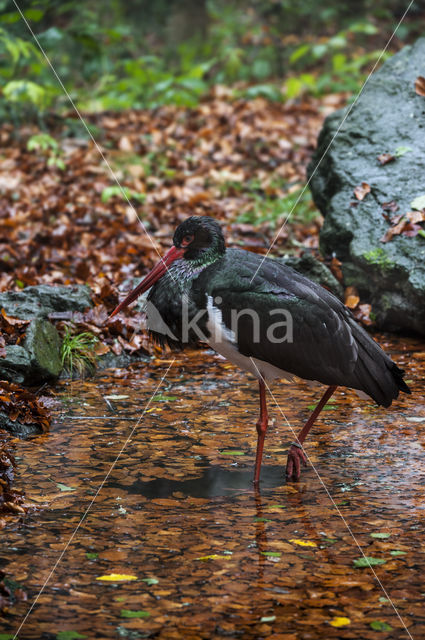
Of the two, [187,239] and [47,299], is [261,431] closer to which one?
[187,239]

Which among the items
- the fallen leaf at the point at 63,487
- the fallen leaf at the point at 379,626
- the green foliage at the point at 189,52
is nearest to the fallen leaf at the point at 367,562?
the fallen leaf at the point at 379,626

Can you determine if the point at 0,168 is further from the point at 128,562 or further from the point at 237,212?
the point at 128,562

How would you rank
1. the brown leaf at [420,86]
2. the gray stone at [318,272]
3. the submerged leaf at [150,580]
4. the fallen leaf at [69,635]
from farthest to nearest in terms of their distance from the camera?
1. the brown leaf at [420,86]
2. the gray stone at [318,272]
3. the submerged leaf at [150,580]
4. the fallen leaf at [69,635]

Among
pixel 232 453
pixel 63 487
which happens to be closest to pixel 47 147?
pixel 232 453

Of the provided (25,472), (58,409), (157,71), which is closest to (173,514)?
(25,472)

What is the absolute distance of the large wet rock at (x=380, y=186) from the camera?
6410mm

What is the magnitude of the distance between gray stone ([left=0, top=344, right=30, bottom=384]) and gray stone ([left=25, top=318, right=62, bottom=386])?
1.6 inches

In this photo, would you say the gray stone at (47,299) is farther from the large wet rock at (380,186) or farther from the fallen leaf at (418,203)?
the fallen leaf at (418,203)

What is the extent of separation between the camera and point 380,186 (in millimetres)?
6879

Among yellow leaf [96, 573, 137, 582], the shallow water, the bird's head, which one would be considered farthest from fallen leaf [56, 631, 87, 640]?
the bird's head

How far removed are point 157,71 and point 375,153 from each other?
8.89 m

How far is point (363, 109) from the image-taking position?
753 centimetres

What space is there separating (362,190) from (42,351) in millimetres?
3202

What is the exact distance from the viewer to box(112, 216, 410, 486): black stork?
4.02 metres
